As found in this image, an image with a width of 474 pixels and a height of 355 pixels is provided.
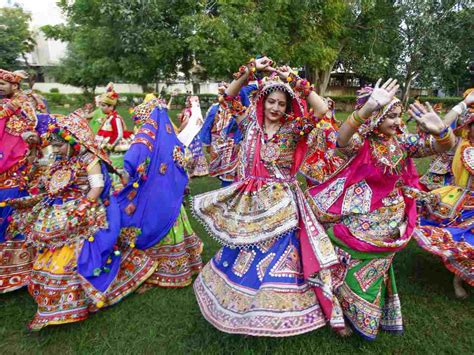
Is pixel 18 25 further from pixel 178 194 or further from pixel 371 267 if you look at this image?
pixel 371 267

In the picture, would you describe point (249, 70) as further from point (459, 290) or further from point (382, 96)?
point (459, 290)

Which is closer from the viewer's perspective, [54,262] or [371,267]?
[371,267]

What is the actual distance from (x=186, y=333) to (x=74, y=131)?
6.90 ft

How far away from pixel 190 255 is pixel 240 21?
7652mm

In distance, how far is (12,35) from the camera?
26.7 metres

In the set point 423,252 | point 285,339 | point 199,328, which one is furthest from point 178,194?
point 423,252

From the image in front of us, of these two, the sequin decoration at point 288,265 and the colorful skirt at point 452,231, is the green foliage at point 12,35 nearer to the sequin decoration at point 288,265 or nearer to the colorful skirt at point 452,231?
the sequin decoration at point 288,265

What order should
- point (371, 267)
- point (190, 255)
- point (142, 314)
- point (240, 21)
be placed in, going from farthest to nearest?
point (240, 21)
point (190, 255)
point (142, 314)
point (371, 267)

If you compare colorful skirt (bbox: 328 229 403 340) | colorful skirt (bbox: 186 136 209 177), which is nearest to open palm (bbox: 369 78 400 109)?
colorful skirt (bbox: 328 229 403 340)

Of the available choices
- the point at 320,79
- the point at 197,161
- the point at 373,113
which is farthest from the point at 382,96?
the point at 320,79

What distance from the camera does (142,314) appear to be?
3656mm

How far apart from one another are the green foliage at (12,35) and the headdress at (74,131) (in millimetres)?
25094

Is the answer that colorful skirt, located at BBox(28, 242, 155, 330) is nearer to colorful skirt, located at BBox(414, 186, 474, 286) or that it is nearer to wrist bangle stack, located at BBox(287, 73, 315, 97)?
wrist bangle stack, located at BBox(287, 73, 315, 97)

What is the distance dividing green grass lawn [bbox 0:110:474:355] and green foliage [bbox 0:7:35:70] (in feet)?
83.9
